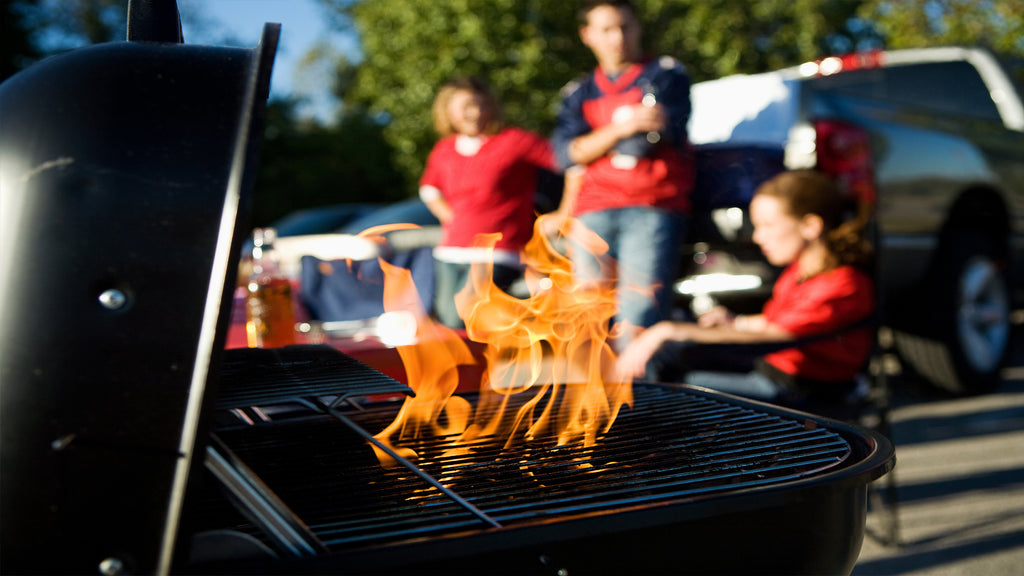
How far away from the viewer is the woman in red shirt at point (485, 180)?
3998 millimetres

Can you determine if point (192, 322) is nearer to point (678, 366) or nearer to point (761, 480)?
point (761, 480)

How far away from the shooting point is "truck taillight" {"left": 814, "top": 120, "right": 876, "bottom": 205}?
13.3 feet

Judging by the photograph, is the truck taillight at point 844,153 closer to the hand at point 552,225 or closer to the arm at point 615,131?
the arm at point 615,131

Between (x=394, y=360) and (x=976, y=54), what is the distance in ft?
18.5

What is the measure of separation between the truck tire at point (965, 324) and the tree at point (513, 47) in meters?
11.7

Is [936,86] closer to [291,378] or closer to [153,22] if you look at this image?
[291,378]

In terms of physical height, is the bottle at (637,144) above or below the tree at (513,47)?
below

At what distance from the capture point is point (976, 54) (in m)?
6.05

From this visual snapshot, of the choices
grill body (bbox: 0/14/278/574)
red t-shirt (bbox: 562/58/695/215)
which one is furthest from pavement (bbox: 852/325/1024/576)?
grill body (bbox: 0/14/278/574)

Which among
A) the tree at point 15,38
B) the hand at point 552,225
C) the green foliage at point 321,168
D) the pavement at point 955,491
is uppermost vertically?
the tree at point 15,38

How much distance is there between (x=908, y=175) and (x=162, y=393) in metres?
4.76

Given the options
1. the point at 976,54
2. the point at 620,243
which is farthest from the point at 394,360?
the point at 976,54

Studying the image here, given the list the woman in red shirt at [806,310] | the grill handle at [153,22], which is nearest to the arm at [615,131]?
the woman in red shirt at [806,310]

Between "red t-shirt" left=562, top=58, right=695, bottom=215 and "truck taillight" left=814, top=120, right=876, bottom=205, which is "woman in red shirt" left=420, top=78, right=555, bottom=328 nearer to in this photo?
"red t-shirt" left=562, top=58, right=695, bottom=215
